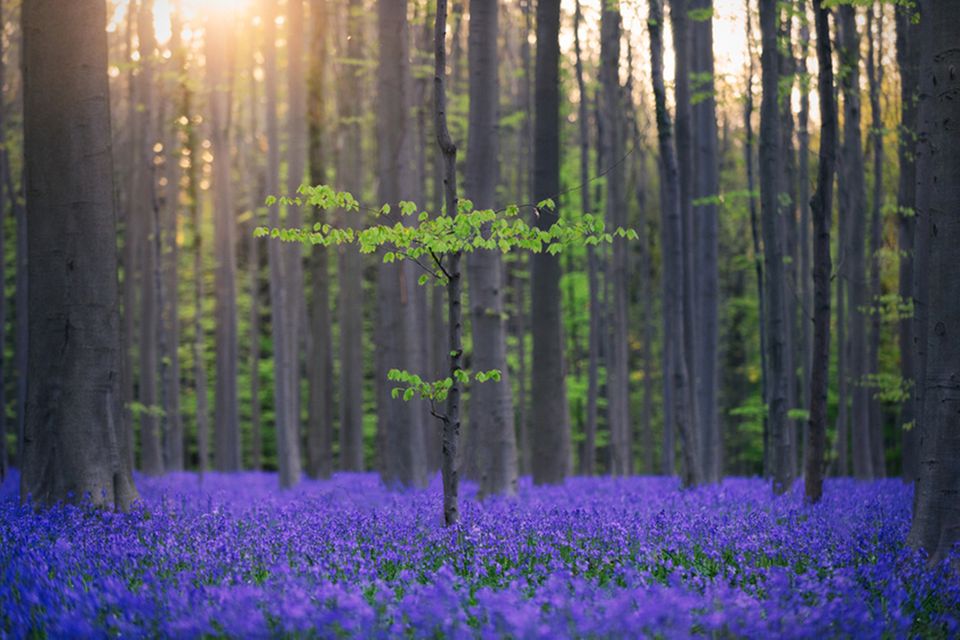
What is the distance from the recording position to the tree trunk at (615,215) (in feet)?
82.6

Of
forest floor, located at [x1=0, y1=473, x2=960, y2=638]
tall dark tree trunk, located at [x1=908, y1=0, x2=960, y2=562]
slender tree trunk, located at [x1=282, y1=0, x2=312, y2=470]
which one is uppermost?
slender tree trunk, located at [x1=282, y1=0, x2=312, y2=470]

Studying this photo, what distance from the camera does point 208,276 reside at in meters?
51.7

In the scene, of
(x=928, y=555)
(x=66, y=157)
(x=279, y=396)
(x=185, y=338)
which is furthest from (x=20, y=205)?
(x=185, y=338)

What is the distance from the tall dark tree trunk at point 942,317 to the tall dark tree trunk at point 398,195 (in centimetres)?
965

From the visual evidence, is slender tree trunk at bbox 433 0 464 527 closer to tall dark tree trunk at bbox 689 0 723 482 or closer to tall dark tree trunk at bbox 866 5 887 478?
tall dark tree trunk at bbox 689 0 723 482

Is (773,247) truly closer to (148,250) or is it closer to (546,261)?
(546,261)

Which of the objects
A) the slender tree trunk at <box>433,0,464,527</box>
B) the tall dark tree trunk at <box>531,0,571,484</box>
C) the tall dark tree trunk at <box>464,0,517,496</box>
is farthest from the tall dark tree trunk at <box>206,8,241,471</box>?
the slender tree trunk at <box>433,0,464,527</box>

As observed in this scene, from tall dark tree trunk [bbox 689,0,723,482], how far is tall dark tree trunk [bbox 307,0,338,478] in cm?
740

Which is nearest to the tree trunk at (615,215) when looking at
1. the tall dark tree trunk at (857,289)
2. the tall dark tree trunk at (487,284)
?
the tall dark tree trunk at (857,289)

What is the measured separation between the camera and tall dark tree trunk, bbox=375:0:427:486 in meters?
16.3

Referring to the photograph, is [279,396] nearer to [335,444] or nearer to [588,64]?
[588,64]

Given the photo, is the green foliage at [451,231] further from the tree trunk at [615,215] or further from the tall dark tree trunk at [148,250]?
the tree trunk at [615,215]

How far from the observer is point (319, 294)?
861 inches

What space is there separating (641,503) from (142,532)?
18.1 feet
